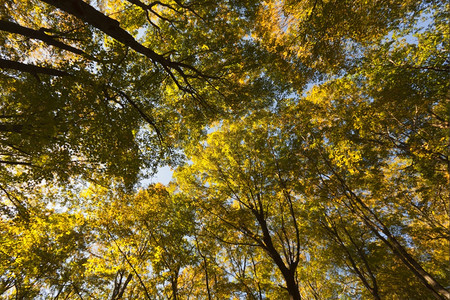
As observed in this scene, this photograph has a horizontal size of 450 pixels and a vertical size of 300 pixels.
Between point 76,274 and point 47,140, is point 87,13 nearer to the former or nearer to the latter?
point 47,140

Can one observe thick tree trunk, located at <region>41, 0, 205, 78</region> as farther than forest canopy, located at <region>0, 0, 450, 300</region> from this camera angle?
No

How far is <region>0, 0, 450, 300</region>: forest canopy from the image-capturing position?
5.31 m

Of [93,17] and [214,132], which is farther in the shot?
[214,132]

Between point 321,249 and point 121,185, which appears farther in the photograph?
point 321,249

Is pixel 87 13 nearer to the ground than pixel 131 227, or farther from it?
farther from it

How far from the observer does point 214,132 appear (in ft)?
35.4

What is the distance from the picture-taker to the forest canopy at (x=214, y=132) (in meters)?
5.31

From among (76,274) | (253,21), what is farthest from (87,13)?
(76,274)

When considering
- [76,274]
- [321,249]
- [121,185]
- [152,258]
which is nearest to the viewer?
[121,185]

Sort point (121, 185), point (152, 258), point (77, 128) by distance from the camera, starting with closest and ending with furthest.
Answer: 1. point (77, 128)
2. point (121, 185)
3. point (152, 258)

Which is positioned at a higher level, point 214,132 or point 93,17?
point 214,132

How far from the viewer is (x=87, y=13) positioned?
412cm

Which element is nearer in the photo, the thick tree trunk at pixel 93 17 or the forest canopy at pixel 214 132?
the thick tree trunk at pixel 93 17

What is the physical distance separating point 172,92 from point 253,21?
4.61 m
